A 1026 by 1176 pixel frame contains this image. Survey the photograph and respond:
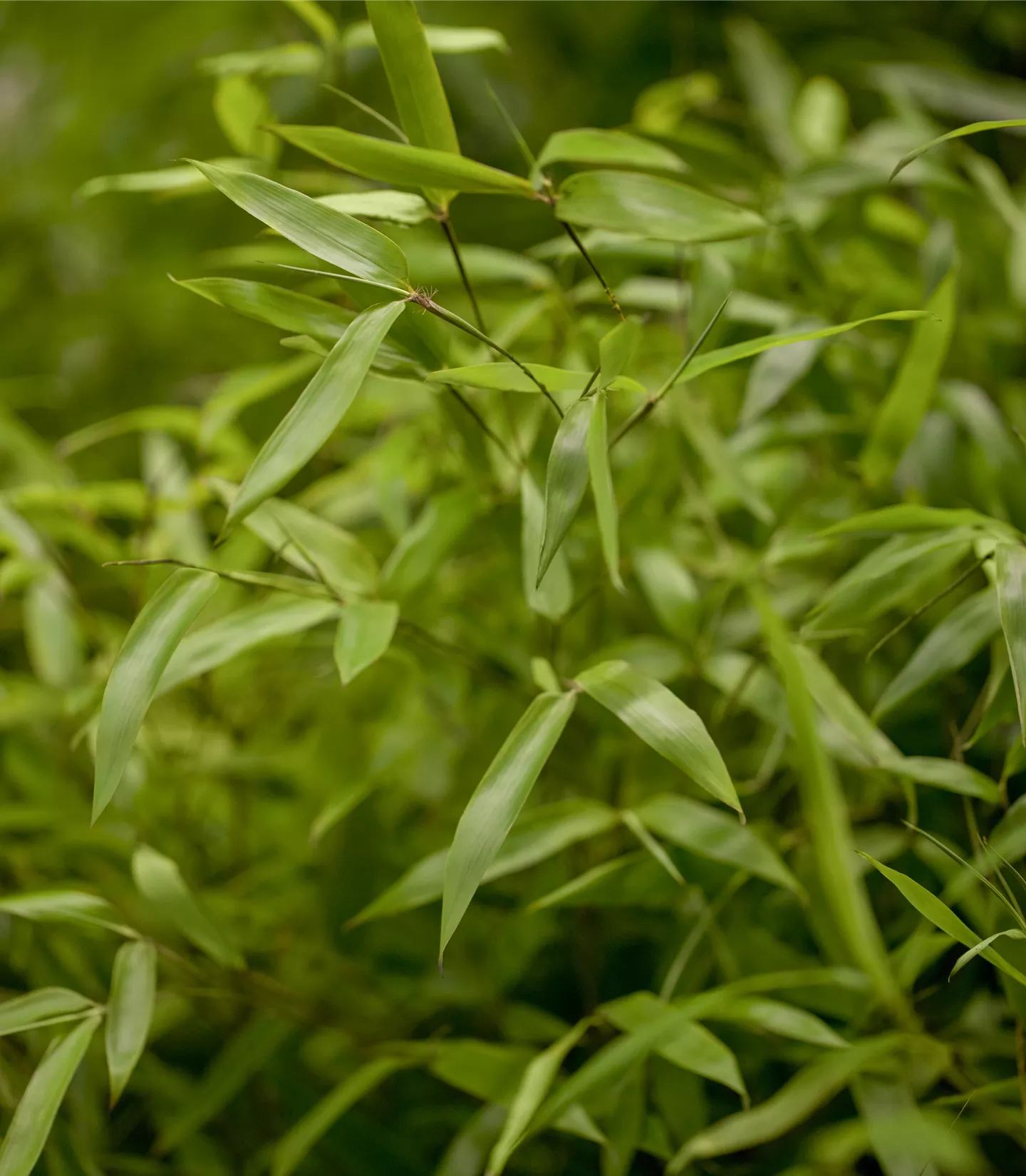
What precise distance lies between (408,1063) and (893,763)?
26 centimetres

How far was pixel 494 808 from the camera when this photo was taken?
1.07 ft

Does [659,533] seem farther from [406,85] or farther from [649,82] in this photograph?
[649,82]

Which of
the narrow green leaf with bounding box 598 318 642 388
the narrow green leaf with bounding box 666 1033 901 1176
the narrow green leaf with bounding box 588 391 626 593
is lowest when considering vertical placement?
the narrow green leaf with bounding box 666 1033 901 1176

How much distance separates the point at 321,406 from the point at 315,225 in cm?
6

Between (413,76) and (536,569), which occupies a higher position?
(413,76)

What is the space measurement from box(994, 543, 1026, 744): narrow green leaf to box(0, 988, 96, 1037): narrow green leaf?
37 cm

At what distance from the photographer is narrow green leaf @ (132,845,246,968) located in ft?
1.43

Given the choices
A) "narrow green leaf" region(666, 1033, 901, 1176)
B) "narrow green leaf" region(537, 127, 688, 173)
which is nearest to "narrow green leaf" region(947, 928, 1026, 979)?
"narrow green leaf" region(666, 1033, 901, 1176)

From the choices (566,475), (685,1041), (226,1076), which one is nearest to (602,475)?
(566,475)

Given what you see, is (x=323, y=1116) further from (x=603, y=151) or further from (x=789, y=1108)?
(x=603, y=151)

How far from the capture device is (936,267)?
54 cm

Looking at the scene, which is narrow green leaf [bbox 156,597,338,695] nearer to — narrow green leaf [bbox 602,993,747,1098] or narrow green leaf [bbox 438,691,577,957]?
narrow green leaf [bbox 438,691,577,957]

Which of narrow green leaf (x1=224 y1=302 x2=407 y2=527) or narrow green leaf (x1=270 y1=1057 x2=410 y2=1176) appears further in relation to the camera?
narrow green leaf (x1=270 y1=1057 x2=410 y2=1176)

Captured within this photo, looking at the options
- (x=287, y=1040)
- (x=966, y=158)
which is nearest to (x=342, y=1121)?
(x=287, y=1040)
